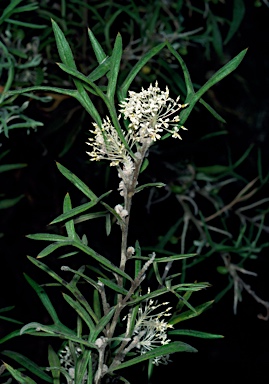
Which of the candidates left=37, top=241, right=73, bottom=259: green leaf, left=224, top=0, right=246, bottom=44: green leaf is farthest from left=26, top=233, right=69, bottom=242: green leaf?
left=224, top=0, right=246, bottom=44: green leaf

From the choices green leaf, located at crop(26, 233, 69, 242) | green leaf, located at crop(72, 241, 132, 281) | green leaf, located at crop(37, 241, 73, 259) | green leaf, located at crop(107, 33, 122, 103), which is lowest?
green leaf, located at crop(72, 241, 132, 281)

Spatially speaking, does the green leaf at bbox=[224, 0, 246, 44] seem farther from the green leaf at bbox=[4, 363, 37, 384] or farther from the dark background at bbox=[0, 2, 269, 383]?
the green leaf at bbox=[4, 363, 37, 384]

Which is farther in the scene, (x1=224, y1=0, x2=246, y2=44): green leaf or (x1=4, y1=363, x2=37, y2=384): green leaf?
(x1=224, y1=0, x2=246, y2=44): green leaf

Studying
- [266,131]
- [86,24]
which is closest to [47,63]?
[86,24]

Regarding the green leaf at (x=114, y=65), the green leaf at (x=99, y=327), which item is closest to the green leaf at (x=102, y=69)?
the green leaf at (x=114, y=65)

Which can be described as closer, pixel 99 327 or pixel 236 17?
pixel 99 327

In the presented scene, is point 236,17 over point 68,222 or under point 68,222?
over

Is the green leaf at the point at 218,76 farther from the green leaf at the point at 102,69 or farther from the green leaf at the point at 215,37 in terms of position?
the green leaf at the point at 215,37

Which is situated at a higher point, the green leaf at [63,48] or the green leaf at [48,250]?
the green leaf at [63,48]

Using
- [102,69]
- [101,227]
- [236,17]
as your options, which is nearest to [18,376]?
[102,69]

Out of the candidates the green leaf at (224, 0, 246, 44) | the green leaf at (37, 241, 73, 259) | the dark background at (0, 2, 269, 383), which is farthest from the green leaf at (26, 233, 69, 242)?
the green leaf at (224, 0, 246, 44)

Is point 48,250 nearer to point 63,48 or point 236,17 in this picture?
point 63,48

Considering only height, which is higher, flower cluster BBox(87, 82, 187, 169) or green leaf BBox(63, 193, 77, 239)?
flower cluster BBox(87, 82, 187, 169)
